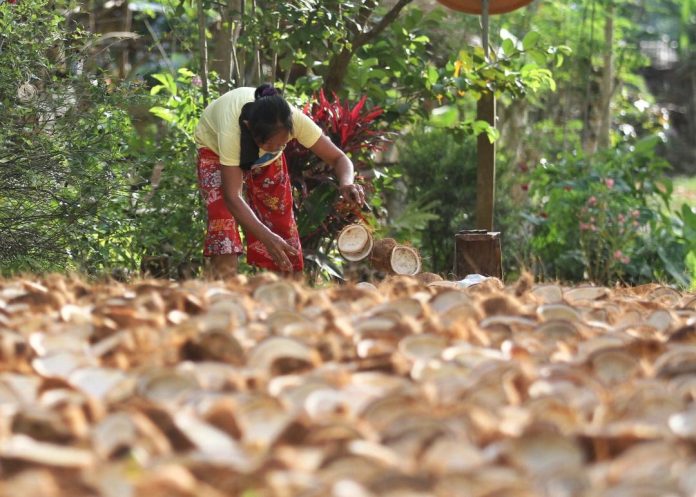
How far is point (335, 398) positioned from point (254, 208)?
3369mm

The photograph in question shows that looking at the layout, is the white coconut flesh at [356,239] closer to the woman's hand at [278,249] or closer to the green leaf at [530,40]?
the woman's hand at [278,249]

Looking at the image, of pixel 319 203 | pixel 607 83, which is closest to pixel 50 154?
pixel 319 203

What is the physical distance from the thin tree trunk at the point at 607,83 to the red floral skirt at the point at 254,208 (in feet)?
18.4

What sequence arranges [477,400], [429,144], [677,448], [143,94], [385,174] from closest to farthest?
[677,448], [477,400], [143,94], [385,174], [429,144]

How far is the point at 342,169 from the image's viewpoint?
4.73 meters

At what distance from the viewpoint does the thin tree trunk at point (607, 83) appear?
31.8 ft

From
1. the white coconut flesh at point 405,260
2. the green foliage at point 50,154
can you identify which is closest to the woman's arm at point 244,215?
the green foliage at point 50,154

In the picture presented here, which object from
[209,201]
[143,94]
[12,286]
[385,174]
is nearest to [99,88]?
[143,94]

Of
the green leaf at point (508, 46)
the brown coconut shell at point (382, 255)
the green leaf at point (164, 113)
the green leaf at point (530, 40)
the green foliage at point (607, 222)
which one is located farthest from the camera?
the green foliage at point (607, 222)

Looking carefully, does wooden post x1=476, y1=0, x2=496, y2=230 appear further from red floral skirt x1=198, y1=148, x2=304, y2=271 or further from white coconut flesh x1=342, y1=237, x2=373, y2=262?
red floral skirt x1=198, y1=148, x2=304, y2=271

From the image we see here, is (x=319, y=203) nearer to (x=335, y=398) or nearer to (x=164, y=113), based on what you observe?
(x=164, y=113)

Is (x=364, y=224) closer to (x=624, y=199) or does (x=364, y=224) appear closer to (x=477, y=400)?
(x=624, y=199)

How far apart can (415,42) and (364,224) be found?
1.48m

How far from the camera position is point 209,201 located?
4691mm
